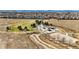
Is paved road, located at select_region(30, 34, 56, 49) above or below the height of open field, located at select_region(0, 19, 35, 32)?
below

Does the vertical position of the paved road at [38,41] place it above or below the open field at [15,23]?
below

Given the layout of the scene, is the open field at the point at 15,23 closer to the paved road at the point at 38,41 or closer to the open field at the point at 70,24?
the paved road at the point at 38,41

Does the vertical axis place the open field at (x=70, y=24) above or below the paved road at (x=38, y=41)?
above

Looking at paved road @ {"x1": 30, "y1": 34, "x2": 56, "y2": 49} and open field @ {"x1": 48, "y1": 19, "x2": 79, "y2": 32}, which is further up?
open field @ {"x1": 48, "y1": 19, "x2": 79, "y2": 32}

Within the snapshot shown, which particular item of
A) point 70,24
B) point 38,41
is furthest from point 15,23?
point 70,24

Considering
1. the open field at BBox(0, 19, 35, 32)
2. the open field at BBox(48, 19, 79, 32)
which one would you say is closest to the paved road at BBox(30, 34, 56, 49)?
the open field at BBox(0, 19, 35, 32)

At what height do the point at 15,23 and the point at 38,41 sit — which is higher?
the point at 15,23

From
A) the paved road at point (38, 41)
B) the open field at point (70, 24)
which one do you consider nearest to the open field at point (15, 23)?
the paved road at point (38, 41)

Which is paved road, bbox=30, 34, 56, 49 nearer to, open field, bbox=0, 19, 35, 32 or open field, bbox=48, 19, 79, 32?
open field, bbox=0, 19, 35, 32

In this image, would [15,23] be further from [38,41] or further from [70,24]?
[70,24]
